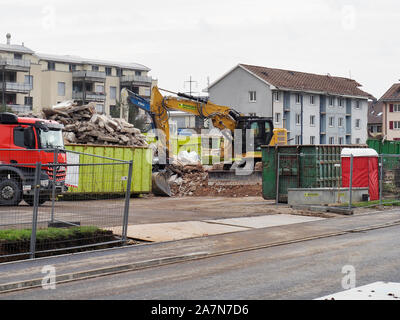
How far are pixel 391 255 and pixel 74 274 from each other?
585 centimetres

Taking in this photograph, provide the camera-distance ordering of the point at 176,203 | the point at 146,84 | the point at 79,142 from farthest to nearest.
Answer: the point at 146,84 → the point at 79,142 → the point at 176,203

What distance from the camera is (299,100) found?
75.1 m

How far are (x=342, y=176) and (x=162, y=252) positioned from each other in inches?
Result: 477

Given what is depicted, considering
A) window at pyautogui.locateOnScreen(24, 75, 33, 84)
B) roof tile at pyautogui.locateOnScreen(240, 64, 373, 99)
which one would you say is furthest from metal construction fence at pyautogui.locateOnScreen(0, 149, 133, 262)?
window at pyautogui.locateOnScreen(24, 75, 33, 84)

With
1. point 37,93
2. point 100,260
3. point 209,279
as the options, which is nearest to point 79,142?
point 100,260

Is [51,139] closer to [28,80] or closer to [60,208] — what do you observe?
[60,208]

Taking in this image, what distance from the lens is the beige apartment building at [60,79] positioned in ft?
253

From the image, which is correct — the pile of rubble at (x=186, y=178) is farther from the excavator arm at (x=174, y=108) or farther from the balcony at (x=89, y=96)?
the balcony at (x=89, y=96)

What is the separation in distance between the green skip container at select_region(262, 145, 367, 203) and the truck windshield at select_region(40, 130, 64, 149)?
7.62 meters

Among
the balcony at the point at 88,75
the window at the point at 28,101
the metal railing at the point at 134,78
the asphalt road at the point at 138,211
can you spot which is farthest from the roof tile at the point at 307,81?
the asphalt road at the point at 138,211

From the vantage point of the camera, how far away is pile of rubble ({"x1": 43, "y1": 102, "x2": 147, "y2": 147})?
30.3 meters

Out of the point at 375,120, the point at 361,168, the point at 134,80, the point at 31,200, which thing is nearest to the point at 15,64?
the point at 134,80
